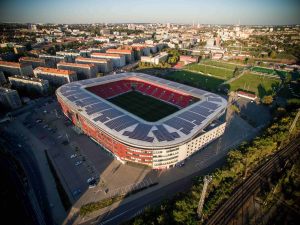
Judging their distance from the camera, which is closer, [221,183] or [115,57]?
[221,183]

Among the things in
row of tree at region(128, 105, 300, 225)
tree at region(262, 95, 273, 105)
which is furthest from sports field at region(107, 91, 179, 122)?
tree at region(262, 95, 273, 105)

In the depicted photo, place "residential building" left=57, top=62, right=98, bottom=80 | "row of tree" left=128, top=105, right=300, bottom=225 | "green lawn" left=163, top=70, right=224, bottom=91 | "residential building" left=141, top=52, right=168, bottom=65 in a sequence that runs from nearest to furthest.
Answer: "row of tree" left=128, top=105, right=300, bottom=225 < "green lawn" left=163, top=70, right=224, bottom=91 < "residential building" left=57, top=62, right=98, bottom=80 < "residential building" left=141, top=52, right=168, bottom=65

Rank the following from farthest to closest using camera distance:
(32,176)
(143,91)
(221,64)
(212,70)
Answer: (221,64)
(212,70)
(143,91)
(32,176)

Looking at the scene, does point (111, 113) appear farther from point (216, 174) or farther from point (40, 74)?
point (40, 74)

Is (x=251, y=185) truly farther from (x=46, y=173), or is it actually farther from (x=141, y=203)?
(x=46, y=173)

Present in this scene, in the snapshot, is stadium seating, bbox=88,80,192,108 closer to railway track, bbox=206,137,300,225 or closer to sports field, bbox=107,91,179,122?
sports field, bbox=107,91,179,122

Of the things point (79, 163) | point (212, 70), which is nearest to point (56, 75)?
point (79, 163)

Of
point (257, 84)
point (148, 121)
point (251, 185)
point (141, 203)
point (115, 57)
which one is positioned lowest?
point (141, 203)
